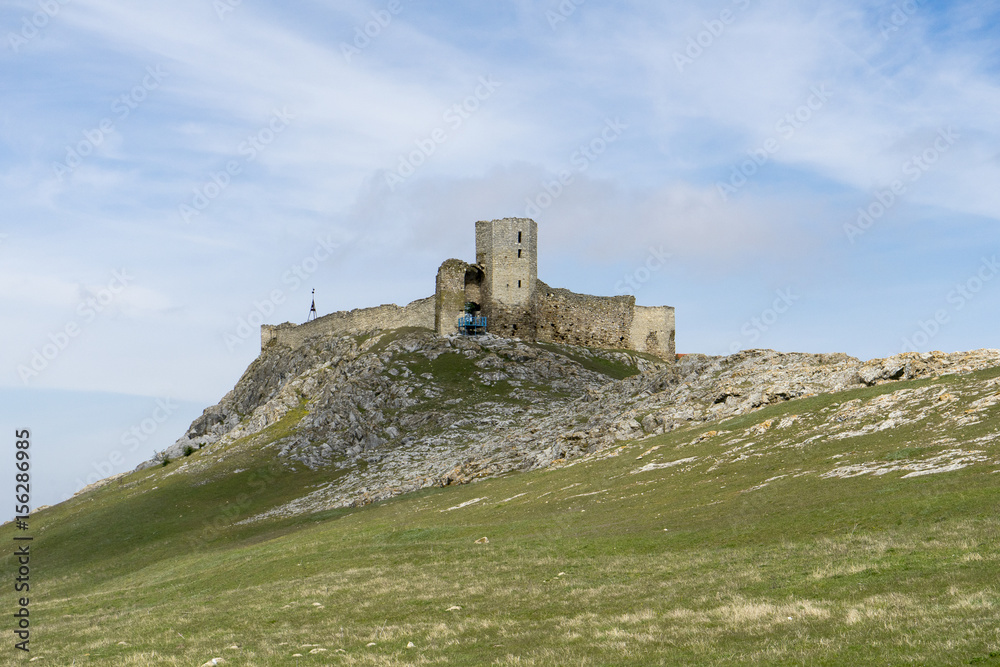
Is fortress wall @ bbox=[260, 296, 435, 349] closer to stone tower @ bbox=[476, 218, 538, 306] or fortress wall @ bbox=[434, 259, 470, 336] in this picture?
fortress wall @ bbox=[434, 259, 470, 336]

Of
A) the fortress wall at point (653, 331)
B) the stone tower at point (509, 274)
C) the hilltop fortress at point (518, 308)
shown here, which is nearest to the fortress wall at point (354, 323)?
the hilltop fortress at point (518, 308)

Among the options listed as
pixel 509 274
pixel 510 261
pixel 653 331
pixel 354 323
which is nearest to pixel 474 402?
pixel 509 274

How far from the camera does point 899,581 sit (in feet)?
67.1

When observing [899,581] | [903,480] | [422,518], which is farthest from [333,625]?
[422,518]

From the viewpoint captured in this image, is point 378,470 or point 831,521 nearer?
point 831,521

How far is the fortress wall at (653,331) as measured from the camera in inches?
4449

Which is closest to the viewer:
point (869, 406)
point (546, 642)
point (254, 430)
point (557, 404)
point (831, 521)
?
point (546, 642)

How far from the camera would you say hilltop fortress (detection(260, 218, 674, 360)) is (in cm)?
10169

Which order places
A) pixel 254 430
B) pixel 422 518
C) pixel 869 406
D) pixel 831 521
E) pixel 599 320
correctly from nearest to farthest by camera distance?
pixel 831 521 < pixel 869 406 < pixel 422 518 < pixel 254 430 < pixel 599 320

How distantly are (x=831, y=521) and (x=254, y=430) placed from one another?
252 feet

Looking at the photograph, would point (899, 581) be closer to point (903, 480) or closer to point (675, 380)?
point (903, 480)

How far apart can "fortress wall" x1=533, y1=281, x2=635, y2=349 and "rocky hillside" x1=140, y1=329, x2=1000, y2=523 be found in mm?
4273

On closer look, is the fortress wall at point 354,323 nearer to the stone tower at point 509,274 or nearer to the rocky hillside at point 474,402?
the rocky hillside at point 474,402

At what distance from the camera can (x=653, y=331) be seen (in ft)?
373
